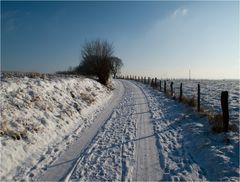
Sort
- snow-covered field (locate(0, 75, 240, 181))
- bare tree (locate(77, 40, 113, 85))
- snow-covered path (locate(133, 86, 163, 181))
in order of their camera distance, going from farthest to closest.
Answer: bare tree (locate(77, 40, 113, 85)), snow-covered field (locate(0, 75, 240, 181)), snow-covered path (locate(133, 86, 163, 181))

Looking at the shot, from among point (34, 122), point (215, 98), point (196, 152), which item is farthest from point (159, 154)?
point (215, 98)

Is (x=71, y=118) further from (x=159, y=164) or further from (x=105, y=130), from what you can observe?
(x=159, y=164)

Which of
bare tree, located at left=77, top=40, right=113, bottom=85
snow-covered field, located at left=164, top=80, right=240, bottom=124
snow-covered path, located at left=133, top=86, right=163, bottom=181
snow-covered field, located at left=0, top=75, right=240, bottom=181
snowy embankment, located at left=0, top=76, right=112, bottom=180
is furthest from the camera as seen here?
bare tree, located at left=77, top=40, right=113, bottom=85

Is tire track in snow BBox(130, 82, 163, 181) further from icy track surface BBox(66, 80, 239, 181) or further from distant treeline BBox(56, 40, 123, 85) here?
distant treeline BBox(56, 40, 123, 85)

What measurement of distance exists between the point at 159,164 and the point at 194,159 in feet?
3.96

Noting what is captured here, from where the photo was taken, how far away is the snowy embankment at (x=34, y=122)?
744 centimetres

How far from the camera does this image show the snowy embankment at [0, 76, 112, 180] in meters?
7.44

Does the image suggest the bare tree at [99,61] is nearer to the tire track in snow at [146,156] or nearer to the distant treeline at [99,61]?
the distant treeline at [99,61]

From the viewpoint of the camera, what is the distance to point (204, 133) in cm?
957

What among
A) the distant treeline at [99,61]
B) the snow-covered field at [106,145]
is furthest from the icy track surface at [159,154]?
the distant treeline at [99,61]

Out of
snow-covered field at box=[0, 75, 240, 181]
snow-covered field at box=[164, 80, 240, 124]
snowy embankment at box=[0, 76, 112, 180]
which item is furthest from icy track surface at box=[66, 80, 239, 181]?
snow-covered field at box=[164, 80, 240, 124]

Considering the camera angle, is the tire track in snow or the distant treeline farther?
the distant treeline

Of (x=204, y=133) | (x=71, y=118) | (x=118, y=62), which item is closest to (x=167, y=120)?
(x=204, y=133)

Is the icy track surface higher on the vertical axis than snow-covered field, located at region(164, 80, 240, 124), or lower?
lower
